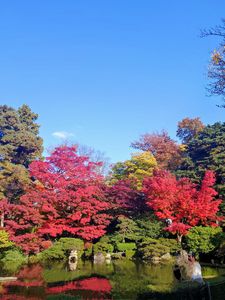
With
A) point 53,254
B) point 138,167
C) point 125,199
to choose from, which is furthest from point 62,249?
point 138,167

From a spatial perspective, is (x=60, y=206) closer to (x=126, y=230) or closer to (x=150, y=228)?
(x=126, y=230)

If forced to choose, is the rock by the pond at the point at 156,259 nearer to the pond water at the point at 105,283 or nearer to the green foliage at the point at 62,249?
the pond water at the point at 105,283

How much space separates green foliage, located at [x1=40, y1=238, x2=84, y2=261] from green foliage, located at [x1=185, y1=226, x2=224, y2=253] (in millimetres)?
6266

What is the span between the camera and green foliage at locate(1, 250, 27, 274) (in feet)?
55.5

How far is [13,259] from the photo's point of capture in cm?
1811

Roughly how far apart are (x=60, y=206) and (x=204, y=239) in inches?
345

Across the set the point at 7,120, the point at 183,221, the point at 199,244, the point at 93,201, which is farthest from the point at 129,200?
the point at 7,120

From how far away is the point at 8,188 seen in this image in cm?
2355

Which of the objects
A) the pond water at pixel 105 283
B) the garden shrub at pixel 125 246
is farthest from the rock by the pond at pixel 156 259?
the garden shrub at pixel 125 246

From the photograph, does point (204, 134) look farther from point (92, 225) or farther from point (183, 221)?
point (92, 225)

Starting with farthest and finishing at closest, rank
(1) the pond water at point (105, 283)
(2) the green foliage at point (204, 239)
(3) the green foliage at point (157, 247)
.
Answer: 1. (3) the green foliage at point (157, 247)
2. (2) the green foliage at point (204, 239)
3. (1) the pond water at point (105, 283)

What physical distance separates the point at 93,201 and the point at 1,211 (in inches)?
238

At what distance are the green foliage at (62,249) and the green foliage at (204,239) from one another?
247 inches

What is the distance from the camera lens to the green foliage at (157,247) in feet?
56.0
